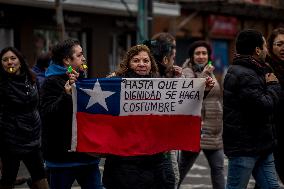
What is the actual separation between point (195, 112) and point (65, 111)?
1051mm

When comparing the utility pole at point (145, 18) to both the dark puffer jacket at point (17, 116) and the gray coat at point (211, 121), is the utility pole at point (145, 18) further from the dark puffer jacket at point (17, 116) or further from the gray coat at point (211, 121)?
the dark puffer jacket at point (17, 116)

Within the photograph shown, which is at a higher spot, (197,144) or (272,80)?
(272,80)

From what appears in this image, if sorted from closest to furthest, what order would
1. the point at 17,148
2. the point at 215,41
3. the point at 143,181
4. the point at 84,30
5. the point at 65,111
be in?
the point at 143,181 → the point at 65,111 → the point at 17,148 → the point at 84,30 → the point at 215,41

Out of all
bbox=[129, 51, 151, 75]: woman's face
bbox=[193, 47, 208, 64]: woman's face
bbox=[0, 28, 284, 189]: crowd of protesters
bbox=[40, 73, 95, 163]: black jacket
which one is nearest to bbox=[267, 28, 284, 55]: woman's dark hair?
bbox=[0, 28, 284, 189]: crowd of protesters

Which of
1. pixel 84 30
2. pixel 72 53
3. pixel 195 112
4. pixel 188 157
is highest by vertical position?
pixel 84 30

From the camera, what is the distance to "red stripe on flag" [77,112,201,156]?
4.81m

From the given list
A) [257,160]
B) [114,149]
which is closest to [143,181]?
[114,149]

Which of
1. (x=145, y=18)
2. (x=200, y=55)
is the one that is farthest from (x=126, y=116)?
(x=145, y=18)

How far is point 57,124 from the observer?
5156 millimetres

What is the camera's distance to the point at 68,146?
204 inches

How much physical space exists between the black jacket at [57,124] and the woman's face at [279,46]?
2.05 meters

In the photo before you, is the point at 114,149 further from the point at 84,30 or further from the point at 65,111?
the point at 84,30

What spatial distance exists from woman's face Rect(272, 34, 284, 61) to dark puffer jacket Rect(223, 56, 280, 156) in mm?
676

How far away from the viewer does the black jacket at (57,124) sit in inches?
202
